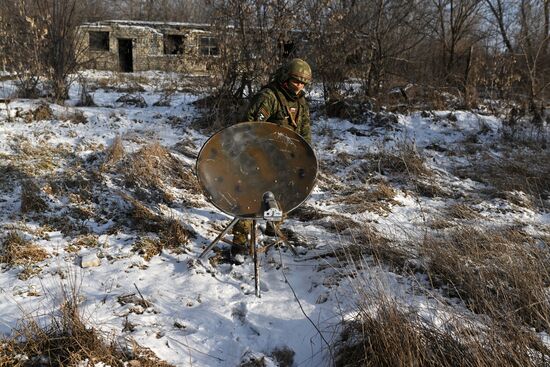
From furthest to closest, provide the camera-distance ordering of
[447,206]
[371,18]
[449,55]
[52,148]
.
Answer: [449,55] < [371,18] < [52,148] < [447,206]

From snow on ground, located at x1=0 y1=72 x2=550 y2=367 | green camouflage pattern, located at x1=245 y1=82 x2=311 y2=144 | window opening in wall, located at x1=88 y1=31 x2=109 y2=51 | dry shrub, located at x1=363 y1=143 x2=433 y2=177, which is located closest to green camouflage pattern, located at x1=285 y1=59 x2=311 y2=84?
green camouflage pattern, located at x1=245 y1=82 x2=311 y2=144

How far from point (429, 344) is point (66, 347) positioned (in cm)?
208

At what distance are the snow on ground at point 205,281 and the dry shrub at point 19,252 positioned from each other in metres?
0.10

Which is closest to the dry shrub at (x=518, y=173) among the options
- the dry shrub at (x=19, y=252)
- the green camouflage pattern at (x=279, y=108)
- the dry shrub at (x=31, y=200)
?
the green camouflage pattern at (x=279, y=108)

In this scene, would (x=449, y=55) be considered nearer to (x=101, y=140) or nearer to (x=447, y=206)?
(x=447, y=206)

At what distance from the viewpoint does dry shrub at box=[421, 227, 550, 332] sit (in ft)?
8.93

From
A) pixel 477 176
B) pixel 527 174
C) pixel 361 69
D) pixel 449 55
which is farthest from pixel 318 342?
pixel 449 55

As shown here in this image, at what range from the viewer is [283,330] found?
308cm

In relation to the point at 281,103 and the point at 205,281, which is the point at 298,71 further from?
the point at 205,281

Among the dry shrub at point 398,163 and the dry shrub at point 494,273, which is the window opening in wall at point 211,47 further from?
the dry shrub at point 494,273

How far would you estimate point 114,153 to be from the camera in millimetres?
5855

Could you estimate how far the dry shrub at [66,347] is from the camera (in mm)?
2469

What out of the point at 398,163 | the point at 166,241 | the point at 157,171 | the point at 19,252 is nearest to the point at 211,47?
the point at 157,171

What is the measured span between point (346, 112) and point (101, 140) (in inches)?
197
